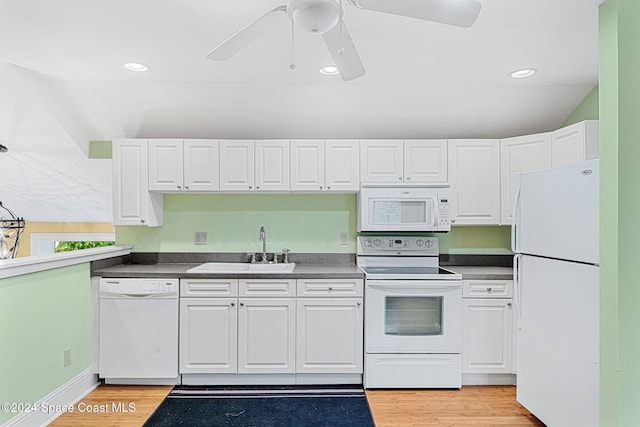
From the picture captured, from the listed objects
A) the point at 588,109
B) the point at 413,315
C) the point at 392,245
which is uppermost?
the point at 588,109

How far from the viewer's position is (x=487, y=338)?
9.89ft

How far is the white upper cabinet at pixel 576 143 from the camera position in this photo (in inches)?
111

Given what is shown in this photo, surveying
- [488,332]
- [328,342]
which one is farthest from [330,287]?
[488,332]

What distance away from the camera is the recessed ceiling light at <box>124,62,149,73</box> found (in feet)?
8.75

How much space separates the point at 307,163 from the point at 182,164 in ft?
3.53

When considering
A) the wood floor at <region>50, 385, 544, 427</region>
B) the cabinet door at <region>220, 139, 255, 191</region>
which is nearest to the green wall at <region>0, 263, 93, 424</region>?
the wood floor at <region>50, 385, 544, 427</region>

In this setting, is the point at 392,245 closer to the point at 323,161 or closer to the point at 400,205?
the point at 400,205

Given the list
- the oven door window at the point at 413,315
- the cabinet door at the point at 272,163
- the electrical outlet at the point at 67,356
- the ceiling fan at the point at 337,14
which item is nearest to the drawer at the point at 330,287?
the oven door window at the point at 413,315

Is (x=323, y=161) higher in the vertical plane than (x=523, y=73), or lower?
lower

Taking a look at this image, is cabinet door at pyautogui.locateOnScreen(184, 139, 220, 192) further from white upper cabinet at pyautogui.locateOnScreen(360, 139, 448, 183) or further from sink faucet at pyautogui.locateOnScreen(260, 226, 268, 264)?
white upper cabinet at pyautogui.locateOnScreen(360, 139, 448, 183)

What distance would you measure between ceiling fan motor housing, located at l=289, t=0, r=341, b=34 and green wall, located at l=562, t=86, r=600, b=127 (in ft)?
8.91

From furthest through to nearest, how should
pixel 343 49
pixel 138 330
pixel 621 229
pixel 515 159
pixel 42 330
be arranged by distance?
pixel 515 159, pixel 138 330, pixel 42 330, pixel 621 229, pixel 343 49

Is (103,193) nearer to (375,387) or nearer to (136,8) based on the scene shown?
(136,8)

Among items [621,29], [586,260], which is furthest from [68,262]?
[621,29]
